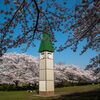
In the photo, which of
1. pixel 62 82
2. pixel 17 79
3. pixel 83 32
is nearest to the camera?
pixel 83 32

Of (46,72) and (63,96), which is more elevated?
(46,72)

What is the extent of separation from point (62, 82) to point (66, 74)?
3.76 meters

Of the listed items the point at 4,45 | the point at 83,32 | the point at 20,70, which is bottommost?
the point at 4,45

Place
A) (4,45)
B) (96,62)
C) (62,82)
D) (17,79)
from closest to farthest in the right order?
(4,45), (96,62), (17,79), (62,82)

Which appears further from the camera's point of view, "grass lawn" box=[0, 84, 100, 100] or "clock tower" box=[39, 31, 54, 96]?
"clock tower" box=[39, 31, 54, 96]

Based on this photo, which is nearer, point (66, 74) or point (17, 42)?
point (17, 42)

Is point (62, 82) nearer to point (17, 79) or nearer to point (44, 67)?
point (17, 79)

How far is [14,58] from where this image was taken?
52.1 meters

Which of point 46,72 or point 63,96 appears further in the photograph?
point 46,72

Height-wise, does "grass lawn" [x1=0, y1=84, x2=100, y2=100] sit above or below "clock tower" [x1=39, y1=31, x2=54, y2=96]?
below

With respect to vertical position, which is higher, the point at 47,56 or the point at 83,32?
the point at 47,56

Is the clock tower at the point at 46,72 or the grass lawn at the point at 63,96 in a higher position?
the clock tower at the point at 46,72

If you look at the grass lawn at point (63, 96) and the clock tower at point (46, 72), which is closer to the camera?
the grass lawn at point (63, 96)

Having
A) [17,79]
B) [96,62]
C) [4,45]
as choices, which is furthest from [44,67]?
[4,45]
